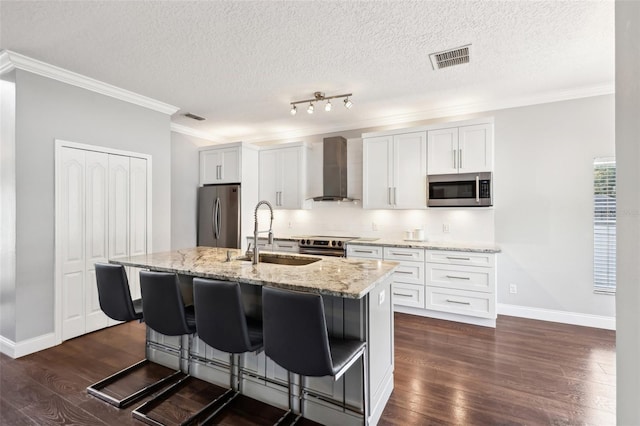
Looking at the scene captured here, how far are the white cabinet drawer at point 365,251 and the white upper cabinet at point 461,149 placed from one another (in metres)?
1.27

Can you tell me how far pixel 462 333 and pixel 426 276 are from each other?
2.46 feet

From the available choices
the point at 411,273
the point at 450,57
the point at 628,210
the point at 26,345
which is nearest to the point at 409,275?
the point at 411,273

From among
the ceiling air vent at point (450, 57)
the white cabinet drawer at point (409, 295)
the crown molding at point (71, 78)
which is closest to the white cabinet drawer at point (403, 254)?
the white cabinet drawer at point (409, 295)

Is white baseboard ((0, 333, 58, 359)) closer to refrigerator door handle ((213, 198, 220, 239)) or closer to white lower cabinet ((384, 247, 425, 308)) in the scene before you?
refrigerator door handle ((213, 198, 220, 239))

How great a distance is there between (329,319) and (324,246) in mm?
2482

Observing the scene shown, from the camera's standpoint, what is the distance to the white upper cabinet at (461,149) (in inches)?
151

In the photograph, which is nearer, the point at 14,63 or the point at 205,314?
the point at 205,314

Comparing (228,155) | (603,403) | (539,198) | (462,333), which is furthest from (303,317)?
(228,155)

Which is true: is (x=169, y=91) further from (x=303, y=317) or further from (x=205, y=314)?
(x=303, y=317)

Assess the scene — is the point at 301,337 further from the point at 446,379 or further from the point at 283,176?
the point at 283,176

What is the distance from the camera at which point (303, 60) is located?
2.96 m

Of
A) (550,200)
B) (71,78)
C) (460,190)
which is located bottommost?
(550,200)

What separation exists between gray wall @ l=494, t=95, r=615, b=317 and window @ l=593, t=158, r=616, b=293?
5cm

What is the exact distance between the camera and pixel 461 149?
13.0 feet
